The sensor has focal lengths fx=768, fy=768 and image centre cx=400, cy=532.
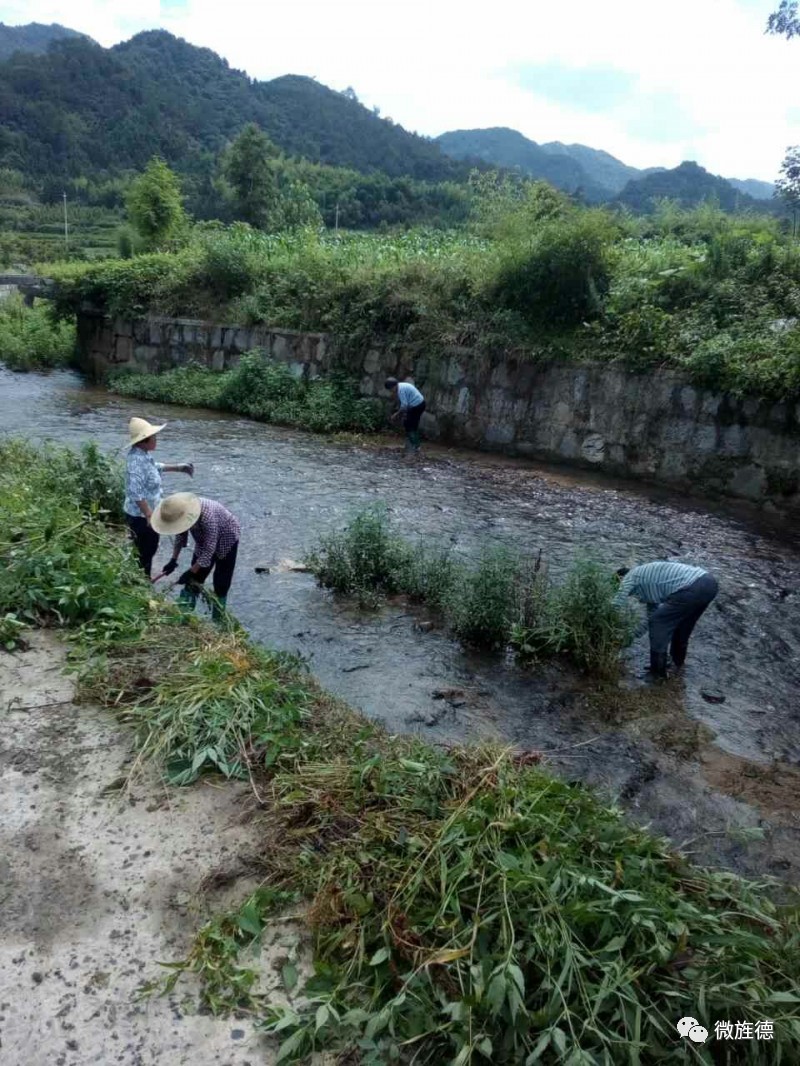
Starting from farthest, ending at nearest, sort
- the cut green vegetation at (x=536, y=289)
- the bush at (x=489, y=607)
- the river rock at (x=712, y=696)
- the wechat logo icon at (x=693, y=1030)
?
the cut green vegetation at (x=536, y=289), the bush at (x=489, y=607), the river rock at (x=712, y=696), the wechat logo icon at (x=693, y=1030)

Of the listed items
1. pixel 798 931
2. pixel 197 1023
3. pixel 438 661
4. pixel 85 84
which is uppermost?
pixel 85 84

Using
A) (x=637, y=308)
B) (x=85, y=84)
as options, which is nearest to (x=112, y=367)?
(x=637, y=308)

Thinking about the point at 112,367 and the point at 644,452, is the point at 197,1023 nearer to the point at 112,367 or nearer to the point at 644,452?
the point at 644,452

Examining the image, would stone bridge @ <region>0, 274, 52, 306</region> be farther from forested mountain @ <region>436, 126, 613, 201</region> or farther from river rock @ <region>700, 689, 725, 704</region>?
forested mountain @ <region>436, 126, 613, 201</region>

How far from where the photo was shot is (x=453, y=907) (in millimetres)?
2941

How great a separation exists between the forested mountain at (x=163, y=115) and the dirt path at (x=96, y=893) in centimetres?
9216

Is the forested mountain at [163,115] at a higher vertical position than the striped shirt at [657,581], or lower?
higher

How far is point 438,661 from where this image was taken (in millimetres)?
6875

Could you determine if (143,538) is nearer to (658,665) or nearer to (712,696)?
(658,665)

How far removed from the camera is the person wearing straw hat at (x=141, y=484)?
286 inches

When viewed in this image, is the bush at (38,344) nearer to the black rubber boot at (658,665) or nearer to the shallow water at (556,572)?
the shallow water at (556,572)

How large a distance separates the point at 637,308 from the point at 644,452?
2.65m

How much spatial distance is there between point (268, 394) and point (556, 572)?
35.1 ft

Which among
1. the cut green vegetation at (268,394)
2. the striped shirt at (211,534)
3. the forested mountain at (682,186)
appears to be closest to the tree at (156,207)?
the cut green vegetation at (268,394)
